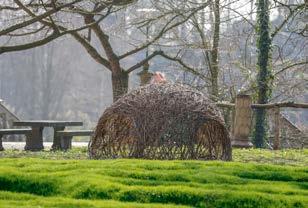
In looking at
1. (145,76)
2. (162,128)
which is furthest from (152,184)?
(145,76)

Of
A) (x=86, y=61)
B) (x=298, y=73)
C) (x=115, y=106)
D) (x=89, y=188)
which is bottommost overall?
(x=89, y=188)

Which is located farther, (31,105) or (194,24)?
(31,105)

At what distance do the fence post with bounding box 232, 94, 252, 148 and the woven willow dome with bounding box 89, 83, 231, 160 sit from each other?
569 cm

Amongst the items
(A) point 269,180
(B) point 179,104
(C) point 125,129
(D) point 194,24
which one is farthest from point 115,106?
(D) point 194,24

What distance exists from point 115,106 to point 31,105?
154 feet

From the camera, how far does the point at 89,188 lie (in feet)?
20.9

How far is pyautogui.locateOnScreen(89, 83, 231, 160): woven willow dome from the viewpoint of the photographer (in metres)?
11.0

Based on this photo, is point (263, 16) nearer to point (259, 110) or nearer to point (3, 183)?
point (259, 110)

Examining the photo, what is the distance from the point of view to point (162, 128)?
1099 cm

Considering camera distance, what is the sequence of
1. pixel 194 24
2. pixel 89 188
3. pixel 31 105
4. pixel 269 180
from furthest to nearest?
→ pixel 31 105 < pixel 194 24 < pixel 269 180 < pixel 89 188

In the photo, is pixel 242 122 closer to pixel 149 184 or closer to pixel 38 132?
pixel 38 132

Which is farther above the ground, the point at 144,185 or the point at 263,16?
the point at 263,16

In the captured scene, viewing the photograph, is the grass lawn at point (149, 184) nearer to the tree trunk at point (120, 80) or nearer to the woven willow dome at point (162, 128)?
the woven willow dome at point (162, 128)

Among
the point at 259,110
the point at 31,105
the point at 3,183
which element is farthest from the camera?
the point at 31,105
